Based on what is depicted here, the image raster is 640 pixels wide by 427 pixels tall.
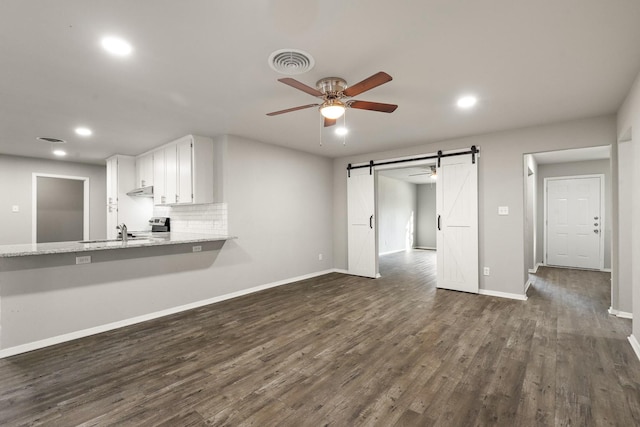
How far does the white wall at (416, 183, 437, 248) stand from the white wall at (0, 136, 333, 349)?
5.59 metres

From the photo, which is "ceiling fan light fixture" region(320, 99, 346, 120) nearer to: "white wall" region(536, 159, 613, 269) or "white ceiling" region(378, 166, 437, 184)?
"white ceiling" region(378, 166, 437, 184)

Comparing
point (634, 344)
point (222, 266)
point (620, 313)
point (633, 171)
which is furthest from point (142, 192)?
point (620, 313)

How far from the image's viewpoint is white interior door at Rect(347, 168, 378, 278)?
5926 mm

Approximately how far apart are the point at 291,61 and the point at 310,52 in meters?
0.17

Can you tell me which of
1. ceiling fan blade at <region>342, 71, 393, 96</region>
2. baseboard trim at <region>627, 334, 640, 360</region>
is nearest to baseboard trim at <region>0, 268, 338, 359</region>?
ceiling fan blade at <region>342, 71, 393, 96</region>

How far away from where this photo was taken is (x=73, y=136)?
4461mm

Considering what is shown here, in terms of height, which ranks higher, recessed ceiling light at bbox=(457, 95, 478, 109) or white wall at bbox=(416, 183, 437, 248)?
recessed ceiling light at bbox=(457, 95, 478, 109)

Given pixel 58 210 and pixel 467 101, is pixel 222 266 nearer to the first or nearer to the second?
pixel 467 101

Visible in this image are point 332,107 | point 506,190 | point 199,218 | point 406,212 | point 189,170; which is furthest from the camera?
point 406,212

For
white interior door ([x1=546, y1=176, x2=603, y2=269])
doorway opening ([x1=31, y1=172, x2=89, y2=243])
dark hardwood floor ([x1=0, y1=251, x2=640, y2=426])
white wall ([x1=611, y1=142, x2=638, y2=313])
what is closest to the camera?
dark hardwood floor ([x1=0, y1=251, x2=640, y2=426])

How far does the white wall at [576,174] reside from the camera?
20.5 feet

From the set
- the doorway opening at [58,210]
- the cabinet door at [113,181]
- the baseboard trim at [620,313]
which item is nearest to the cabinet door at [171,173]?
the cabinet door at [113,181]

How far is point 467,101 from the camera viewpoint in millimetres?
3283

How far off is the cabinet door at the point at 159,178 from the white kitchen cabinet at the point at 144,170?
0.20 metres
